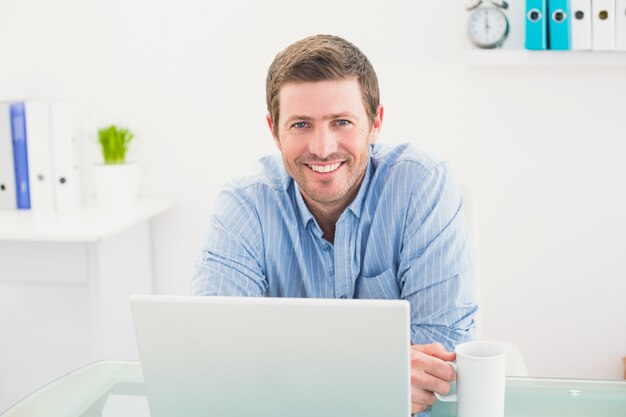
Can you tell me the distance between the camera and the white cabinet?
7.80 feet

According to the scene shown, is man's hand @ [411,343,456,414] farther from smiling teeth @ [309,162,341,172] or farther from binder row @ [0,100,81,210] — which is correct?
binder row @ [0,100,81,210]

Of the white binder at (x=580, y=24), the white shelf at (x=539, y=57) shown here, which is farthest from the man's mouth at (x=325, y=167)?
the white binder at (x=580, y=24)

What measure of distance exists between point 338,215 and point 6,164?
1228 mm

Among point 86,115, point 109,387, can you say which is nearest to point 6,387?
point 86,115

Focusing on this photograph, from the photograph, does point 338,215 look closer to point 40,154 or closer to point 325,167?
point 325,167

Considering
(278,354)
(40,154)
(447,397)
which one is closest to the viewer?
(278,354)

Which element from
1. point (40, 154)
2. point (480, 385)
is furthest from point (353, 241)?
point (40, 154)

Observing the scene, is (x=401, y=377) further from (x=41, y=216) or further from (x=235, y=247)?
(x=41, y=216)

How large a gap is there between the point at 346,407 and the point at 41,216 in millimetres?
1712

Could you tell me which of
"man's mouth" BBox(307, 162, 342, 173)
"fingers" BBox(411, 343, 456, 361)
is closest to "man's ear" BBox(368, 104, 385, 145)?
"man's mouth" BBox(307, 162, 342, 173)

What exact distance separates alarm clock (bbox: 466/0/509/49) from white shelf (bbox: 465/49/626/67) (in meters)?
0.03

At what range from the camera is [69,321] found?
245cm

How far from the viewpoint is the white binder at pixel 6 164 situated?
2.57 m

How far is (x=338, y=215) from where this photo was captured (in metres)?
Answer: 1.84
